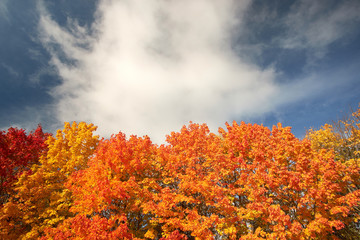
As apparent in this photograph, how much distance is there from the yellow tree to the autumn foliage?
0.11m

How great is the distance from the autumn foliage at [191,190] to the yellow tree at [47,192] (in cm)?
11

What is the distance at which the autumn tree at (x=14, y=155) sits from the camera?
20656 mm

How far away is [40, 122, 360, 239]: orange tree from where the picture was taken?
14094 mm

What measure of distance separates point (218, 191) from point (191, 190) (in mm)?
2486

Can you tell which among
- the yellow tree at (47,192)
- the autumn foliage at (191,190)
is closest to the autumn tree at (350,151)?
the autumn foliage at (191,190)

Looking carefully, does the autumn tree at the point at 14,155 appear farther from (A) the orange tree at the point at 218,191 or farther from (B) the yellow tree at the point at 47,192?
(A) the orange tree at the point at 218,191

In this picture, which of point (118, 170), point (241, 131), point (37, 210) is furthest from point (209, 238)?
point (37, 210)

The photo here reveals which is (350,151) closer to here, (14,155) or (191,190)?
(191,190)

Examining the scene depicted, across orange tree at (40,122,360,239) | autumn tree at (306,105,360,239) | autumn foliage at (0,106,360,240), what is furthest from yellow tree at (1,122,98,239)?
autumn tree at (306,105,360,239)

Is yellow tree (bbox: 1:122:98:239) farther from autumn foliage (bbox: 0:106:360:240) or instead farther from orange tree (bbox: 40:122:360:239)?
orange tree (bbox: 40:122:360:239)

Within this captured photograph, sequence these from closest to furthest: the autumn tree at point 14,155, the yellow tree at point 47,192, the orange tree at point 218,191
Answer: the orange tree at point 218,191 < the yellow tree at point 47,192 < the autumn tree at point 14,155

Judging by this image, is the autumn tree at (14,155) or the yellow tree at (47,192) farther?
the autumn tree at (14,155)

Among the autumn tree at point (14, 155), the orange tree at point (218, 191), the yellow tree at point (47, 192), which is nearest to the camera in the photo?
the orange tree at point (218, 191)

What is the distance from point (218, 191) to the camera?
50.2ft
